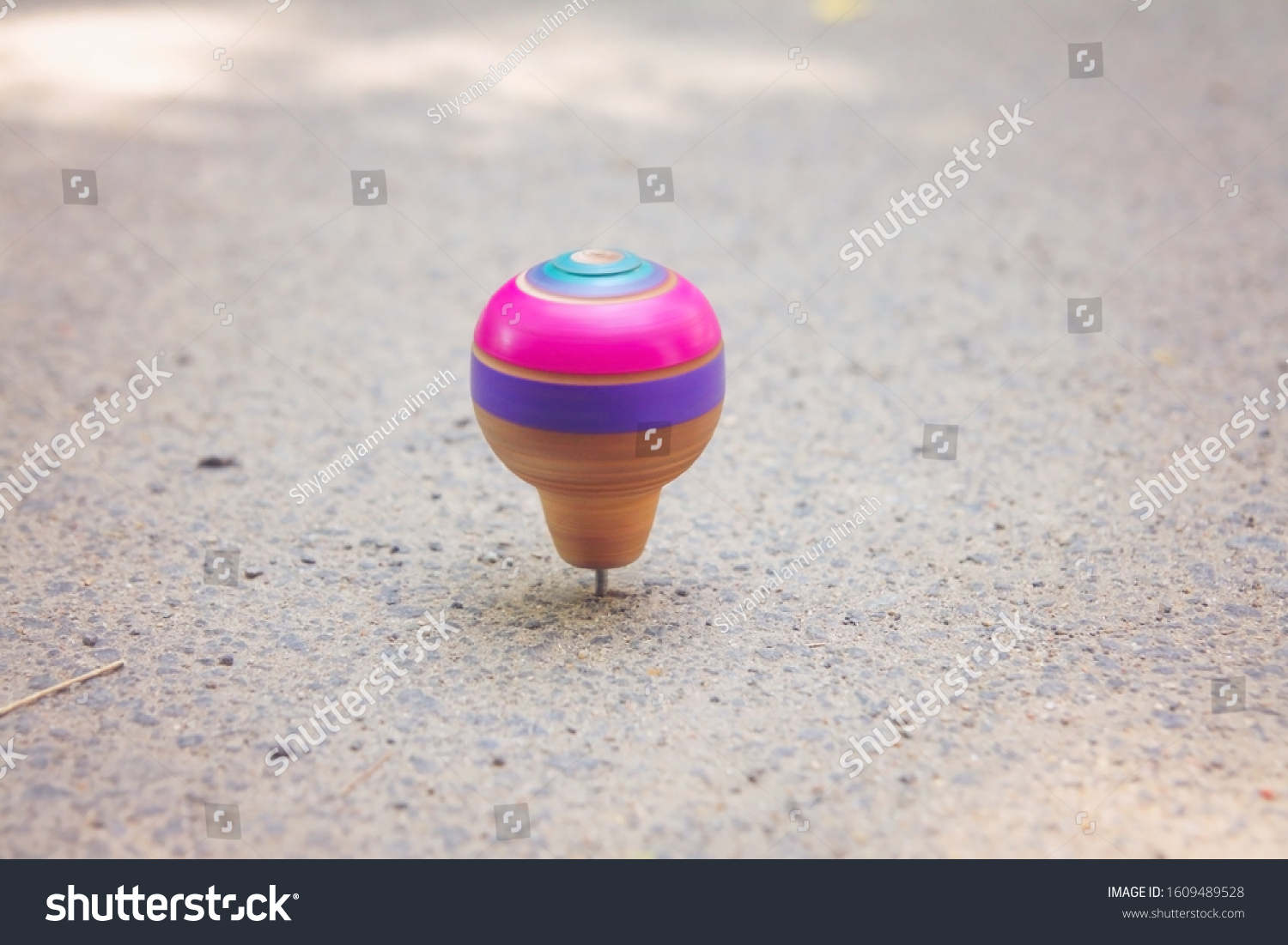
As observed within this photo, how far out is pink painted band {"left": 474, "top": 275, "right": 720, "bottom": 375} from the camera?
3400 mm

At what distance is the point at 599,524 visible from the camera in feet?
12.4

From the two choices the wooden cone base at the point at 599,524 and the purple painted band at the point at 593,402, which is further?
the wooden cone base at the point at 599,524

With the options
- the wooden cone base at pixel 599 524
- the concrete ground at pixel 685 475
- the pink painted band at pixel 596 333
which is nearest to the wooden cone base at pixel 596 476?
the wooden cone base at pixel 599 524

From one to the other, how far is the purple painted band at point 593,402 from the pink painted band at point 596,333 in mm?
49

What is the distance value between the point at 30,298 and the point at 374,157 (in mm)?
2645

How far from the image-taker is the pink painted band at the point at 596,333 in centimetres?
340

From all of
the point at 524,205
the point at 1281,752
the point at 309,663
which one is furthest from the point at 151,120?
the point at 1281,752

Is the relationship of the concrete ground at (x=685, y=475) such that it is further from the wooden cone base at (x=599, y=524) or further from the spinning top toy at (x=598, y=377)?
the spinning top toy at (x=598, y=377)

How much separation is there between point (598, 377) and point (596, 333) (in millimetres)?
124

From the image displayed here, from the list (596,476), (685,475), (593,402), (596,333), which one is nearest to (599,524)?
(596,476)

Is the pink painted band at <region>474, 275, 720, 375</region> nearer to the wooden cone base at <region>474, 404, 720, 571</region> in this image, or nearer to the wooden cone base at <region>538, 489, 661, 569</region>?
the wooden cone base at <region>474, 404, 720, 571</region>

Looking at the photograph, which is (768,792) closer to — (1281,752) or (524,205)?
(1281,752)

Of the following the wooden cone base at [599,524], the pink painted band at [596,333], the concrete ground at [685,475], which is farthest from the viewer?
the wooden cone base at [599,524]

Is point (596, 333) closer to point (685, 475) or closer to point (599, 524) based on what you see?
point (599, 524)
